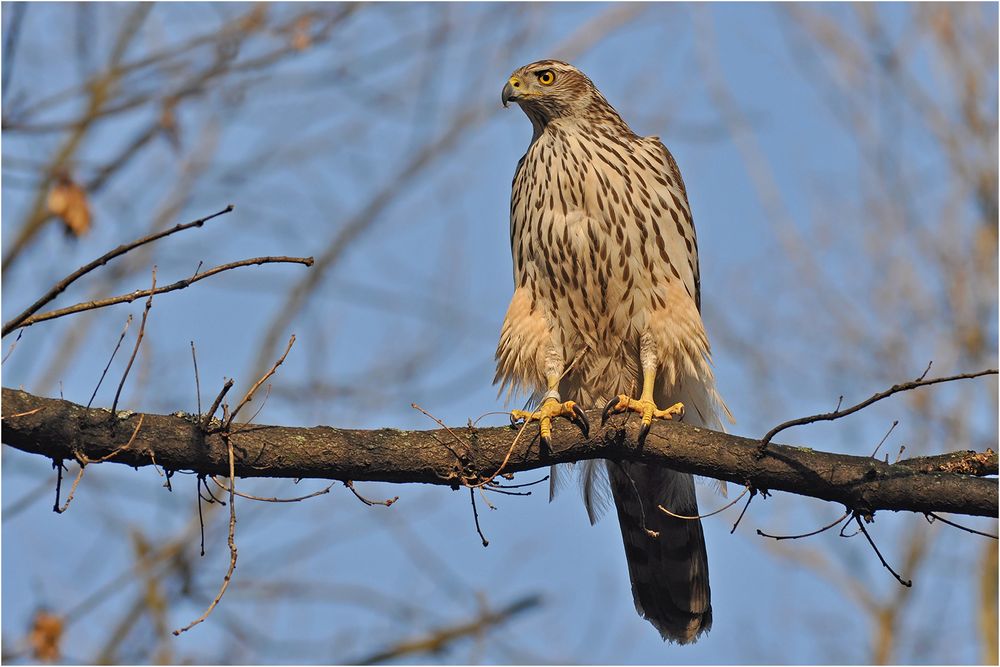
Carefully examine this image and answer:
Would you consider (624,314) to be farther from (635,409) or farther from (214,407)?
(214,407)

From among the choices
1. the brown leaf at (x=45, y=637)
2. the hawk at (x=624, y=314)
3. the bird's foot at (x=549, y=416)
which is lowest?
the brown leaf at (x=45, y=637)

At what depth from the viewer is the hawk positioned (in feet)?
16.5

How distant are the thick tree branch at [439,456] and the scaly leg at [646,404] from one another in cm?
14

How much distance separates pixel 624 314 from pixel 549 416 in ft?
3.07

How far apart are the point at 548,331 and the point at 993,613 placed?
687 cm

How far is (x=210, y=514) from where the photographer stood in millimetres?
8430

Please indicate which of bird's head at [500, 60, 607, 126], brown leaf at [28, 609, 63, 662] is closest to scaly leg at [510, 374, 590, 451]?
bird's head at [500, 60, 607, 126]

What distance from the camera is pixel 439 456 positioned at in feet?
12.8

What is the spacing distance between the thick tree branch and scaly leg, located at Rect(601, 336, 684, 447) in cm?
14

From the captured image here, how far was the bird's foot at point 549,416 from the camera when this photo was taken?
420cm

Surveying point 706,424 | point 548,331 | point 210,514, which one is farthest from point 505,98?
point 210,514

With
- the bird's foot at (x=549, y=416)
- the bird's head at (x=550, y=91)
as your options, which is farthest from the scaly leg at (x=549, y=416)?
the bird's head at (x=550, y=91)

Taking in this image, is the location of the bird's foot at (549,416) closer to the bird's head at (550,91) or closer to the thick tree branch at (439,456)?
the thick tree branch at (439,456)

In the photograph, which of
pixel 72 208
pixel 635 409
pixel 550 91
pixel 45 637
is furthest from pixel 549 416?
pixel 45 637
